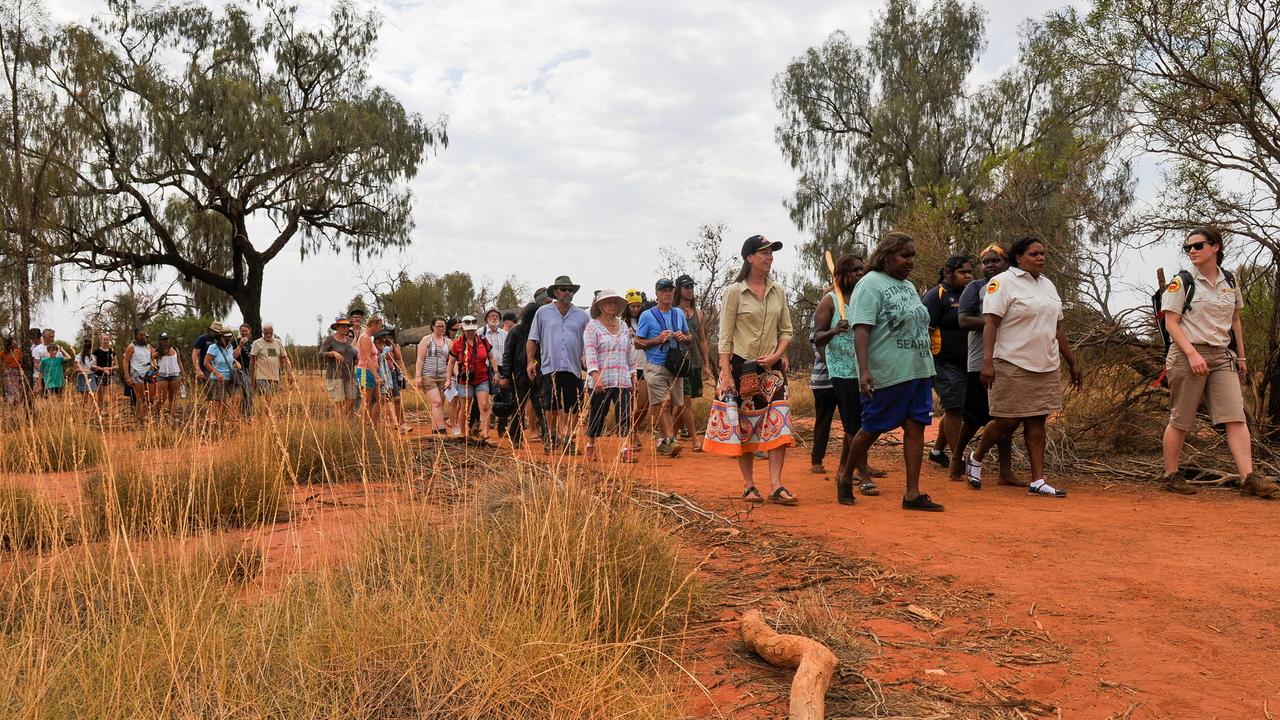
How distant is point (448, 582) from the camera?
3.73 meters

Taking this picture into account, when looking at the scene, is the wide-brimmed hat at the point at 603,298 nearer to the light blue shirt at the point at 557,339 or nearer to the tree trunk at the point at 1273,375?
the light blue shirt at the point at 557,339

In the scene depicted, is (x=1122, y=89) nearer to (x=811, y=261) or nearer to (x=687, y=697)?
(x=687, y=697)

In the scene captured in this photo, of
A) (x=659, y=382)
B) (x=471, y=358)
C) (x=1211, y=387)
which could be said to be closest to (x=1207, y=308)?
(x=1211, y=387)

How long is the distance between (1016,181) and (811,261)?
17.9 meters

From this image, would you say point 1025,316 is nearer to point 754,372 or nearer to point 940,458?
point 754,372

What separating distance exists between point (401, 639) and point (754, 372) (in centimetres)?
382

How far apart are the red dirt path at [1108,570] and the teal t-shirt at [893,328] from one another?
96 cm

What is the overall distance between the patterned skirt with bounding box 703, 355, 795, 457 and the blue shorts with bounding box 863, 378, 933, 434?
0.57 metres

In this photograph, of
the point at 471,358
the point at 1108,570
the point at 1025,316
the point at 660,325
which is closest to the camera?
the point at 1108,570

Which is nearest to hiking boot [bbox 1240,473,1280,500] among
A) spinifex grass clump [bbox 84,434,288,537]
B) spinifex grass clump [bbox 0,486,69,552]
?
spinifex grass clump [bbox 84,434,288,537]

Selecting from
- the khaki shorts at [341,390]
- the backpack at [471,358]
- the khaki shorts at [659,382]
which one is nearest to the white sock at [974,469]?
the khaki shorts at [659,382]

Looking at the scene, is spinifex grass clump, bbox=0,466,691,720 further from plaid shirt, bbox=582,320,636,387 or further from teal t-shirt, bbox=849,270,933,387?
plaid shirt, bbox=582,320,636,387

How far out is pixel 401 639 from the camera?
307 centimetres

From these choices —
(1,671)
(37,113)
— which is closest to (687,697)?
(1,671)
